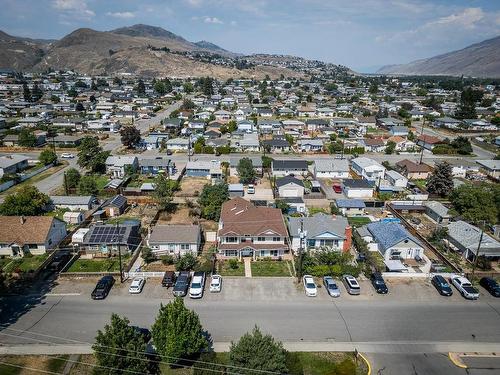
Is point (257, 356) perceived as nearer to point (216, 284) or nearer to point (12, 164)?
point (216, 284)

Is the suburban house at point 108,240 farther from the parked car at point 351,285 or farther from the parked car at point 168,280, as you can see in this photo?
the parked car at point 351,285

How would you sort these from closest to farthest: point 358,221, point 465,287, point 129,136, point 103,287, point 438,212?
point 103,287 → point 465,287 → point 438,212 → point 358,221 → point 129,136

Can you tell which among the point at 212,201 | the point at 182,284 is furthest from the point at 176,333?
the point at 212,201

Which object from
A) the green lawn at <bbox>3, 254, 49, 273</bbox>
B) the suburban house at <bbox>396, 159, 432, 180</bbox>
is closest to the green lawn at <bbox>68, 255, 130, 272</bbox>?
the green lawn at <bbox>3, 254, 49, 273</bbox>

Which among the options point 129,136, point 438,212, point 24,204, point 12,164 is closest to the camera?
point 24,204

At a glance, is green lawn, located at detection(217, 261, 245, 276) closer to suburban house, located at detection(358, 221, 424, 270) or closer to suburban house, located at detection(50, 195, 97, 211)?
suburban house, located at detection(358, 221, 424, 270)

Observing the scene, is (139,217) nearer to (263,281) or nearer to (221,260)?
(221,260)

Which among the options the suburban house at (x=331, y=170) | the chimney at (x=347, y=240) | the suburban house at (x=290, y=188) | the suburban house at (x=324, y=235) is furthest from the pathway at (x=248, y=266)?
the suburban house at (x=331, y=170)
